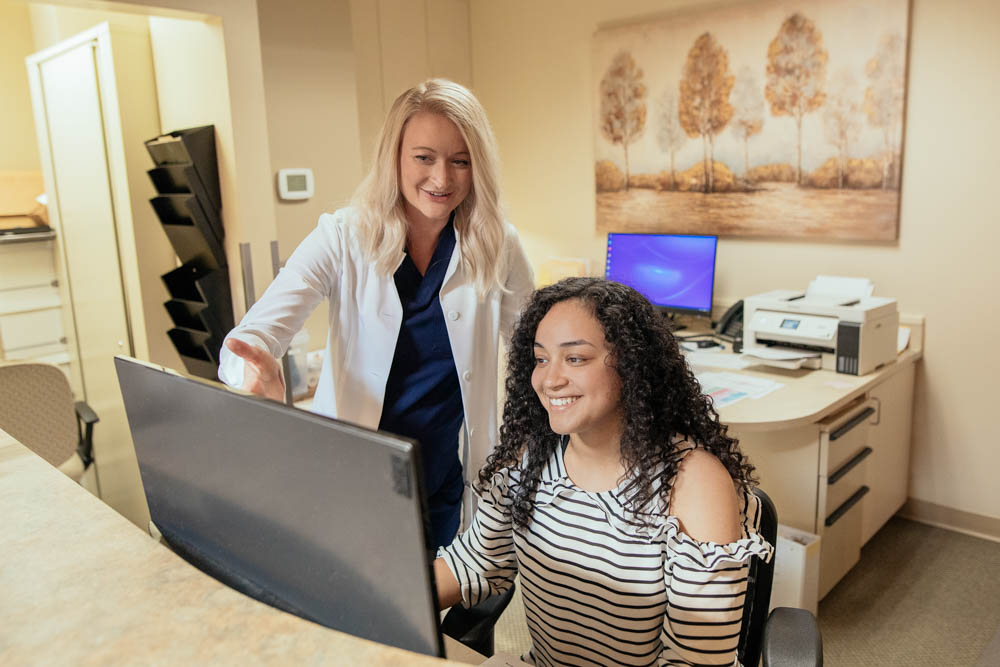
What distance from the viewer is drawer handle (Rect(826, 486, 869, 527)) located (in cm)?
251

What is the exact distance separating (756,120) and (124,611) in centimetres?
313

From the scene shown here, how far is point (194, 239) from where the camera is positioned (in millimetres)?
2713

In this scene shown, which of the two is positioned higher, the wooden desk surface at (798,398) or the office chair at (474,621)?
the wooden desk surface at (798,398)

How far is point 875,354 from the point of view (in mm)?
2711

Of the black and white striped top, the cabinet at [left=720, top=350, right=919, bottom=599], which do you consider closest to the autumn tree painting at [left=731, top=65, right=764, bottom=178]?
the cabinet at [left=720, top=350, right=919, bottom=599]

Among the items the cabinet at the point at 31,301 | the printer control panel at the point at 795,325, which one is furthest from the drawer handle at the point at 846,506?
the cabinet at the point at 31,301

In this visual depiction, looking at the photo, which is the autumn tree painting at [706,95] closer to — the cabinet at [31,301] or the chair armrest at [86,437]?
the chair armrest at [86,437]

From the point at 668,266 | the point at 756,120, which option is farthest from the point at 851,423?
the point at 756,120

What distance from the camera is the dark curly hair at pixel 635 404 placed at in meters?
1.26

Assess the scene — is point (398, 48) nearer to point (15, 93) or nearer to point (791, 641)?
point (15, 93)

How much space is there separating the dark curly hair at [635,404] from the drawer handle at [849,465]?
133 cm

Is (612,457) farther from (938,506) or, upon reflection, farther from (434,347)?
(938,506)

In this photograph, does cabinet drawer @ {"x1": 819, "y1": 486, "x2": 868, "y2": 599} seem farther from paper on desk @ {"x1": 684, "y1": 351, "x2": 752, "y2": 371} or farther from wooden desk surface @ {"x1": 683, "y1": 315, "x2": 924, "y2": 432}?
paper on desk @ {"x1": 684, "y1": 351, "x2": 752, "y2": 371}

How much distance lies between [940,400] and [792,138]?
122 cm
